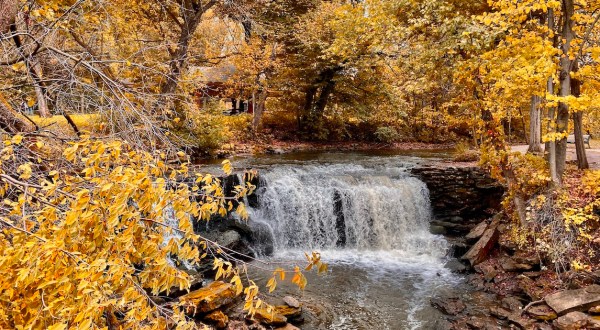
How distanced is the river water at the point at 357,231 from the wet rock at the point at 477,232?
0.79 meters

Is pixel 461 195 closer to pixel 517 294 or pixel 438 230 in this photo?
pixel 438 230

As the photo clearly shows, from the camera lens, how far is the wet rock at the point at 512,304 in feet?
24.3

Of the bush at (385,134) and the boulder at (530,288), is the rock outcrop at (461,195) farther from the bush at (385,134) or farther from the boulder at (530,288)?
the bush at (385,134)

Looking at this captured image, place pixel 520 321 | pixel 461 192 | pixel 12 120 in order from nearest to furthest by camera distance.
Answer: pixel 12 120 → pixel 520 321 → pixel 461 192

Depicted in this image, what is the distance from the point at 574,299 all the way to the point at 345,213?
6.09 metres

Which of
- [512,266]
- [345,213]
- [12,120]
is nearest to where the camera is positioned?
[12,120]

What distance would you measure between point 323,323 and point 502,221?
598 centimetres

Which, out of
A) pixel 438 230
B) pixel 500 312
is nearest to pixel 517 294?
pixel 500 312

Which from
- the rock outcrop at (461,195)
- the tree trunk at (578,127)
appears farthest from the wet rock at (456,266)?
the tree trunk at (578,127)

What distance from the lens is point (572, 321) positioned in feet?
21.1

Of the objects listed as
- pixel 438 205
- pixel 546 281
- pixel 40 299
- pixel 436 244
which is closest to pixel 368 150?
pixel 438 205

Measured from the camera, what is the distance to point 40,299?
2.17 metres

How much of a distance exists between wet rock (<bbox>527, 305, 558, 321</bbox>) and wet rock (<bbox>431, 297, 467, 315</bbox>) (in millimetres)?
1153

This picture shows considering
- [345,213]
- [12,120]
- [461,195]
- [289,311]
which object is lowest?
[289,311]
